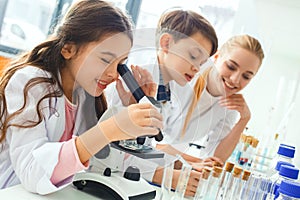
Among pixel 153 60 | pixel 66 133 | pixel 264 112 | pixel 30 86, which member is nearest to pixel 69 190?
pixel 66 133

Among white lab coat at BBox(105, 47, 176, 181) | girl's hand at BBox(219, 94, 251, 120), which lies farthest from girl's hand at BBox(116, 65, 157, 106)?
girl's hand at BBox(219, 94, 251, 120)

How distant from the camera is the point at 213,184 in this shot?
0.88m

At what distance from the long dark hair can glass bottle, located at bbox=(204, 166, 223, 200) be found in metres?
0.32

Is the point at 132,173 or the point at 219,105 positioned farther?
the point at 219,105

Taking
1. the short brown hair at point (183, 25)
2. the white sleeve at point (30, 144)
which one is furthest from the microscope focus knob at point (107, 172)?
the short brown hair at point (183, 25)

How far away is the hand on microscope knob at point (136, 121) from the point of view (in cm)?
66

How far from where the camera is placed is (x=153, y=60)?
69cm

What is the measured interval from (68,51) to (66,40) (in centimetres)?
3

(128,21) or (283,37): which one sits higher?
(283,37)

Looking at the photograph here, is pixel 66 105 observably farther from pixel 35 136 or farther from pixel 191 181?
pixel 191 181

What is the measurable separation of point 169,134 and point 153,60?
0.16 meters

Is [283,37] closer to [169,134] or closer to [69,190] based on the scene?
[169,134]

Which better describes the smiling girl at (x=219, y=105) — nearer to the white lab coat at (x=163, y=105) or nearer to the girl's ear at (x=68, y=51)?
the white lab coat at (x=163, y=105)

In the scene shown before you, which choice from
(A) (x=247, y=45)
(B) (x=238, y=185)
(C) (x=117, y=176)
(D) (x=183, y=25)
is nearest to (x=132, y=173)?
(C) (x=117, y=176)
